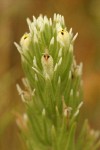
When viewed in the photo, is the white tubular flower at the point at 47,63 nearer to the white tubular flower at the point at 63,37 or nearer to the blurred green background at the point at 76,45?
the white tubular flower at the point at 63,37

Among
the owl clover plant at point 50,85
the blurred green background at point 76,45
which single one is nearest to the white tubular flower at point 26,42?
the owl clover plant at point 50,85

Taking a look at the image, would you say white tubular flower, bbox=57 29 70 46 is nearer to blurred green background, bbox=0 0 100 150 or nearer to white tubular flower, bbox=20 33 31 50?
white tubular flower, bbox=20 33 31 50

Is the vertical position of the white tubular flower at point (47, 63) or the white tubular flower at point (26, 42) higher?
the white tubular flower at point (26, 42)

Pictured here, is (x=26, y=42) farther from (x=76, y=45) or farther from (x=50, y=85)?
(x=76, y=45)

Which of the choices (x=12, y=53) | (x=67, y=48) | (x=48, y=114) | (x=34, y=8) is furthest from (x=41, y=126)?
(x=34, y=8)

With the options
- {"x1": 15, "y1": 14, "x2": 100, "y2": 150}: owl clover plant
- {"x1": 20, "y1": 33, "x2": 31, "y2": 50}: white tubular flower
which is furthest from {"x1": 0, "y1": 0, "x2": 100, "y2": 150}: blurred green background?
{"x1": 20, "y1": 33, "x2": 31, "y2": 50}: white tubular flower

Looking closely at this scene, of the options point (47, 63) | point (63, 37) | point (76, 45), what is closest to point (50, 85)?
point (47, 63)
